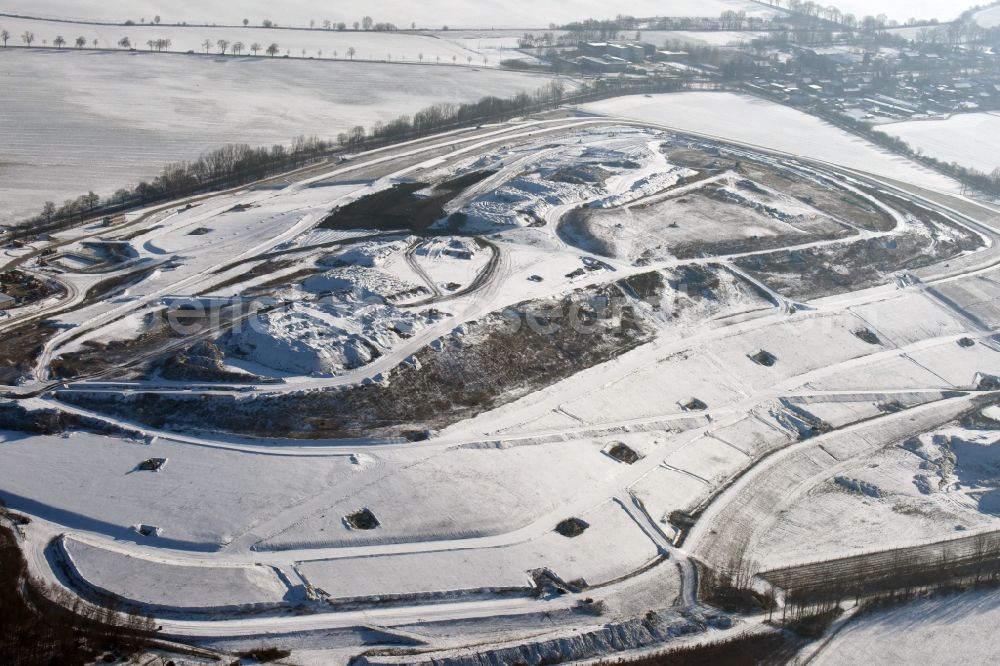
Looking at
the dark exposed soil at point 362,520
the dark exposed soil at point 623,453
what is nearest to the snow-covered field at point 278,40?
the dark exposed soil at point 623,453

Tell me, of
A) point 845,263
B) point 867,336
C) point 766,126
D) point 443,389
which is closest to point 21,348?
point 443,389

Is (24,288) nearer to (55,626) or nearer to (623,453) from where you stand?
(55,626)

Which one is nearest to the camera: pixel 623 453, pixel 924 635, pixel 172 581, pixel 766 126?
pixel 172 581

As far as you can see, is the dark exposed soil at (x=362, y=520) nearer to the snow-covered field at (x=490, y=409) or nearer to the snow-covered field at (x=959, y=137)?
the snow-covered field at (x=490, y=409)

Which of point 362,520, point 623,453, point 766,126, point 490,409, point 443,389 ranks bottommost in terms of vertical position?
point 362,520

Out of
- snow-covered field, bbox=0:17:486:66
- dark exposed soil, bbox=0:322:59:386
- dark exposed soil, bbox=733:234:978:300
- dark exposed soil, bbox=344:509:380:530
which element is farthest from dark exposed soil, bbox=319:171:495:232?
snow-covered field, bbox=0:17:486:66

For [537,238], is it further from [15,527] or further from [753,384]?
[15,527]

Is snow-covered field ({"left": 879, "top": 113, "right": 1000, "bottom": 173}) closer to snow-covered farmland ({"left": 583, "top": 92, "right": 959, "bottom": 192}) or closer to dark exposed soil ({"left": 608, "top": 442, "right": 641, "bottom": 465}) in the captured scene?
snow-covered farmland ({"left": 583, "top": 92, "right": 959, "bottom": 192})
